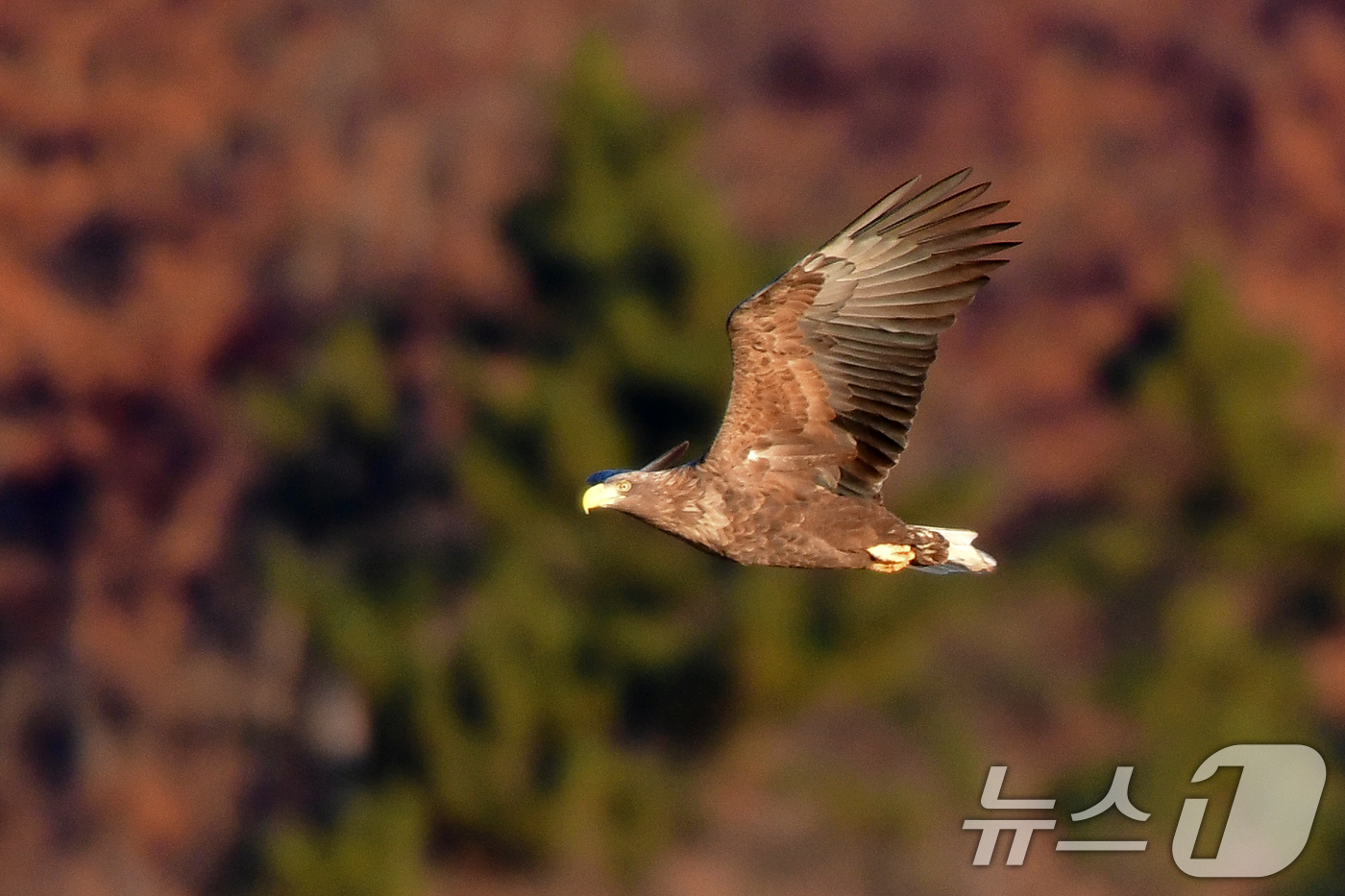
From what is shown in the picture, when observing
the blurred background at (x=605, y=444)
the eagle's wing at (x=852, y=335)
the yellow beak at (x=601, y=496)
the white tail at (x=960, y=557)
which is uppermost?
the blurred background at (x=605, y=444)

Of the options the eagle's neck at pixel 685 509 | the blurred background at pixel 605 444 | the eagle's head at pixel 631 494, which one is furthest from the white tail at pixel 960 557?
the blurred background at pixel 605 444

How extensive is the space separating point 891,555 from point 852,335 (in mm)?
976

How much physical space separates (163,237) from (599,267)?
41.3ft

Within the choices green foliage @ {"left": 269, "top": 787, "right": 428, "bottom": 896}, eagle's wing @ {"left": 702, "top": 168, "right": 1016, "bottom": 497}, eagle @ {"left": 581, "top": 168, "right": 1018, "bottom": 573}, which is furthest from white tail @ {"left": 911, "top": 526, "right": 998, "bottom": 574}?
green foliage @ {"left": 269, "top": 787, "right": 428, "bottom": 896}

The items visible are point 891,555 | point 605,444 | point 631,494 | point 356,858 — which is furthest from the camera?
point 605,444

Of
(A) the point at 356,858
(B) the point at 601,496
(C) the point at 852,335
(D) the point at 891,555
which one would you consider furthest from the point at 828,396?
(A) the point at 356,858

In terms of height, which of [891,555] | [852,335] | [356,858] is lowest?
[356,858]

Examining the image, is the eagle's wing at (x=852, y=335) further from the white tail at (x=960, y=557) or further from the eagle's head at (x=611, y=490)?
the white tail at (x=960, y=557)

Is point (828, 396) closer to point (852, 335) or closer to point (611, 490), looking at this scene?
point (852, 335)

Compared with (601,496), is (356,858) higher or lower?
lower

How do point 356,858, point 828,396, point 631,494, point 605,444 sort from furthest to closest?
1. point 605,444
2. point 356,858
3. point 828,396
4. point 631,494

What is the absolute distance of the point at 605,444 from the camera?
77.3ft

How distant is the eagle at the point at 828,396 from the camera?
378 inches

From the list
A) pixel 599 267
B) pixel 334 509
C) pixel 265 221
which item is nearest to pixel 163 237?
pixel 265 221
